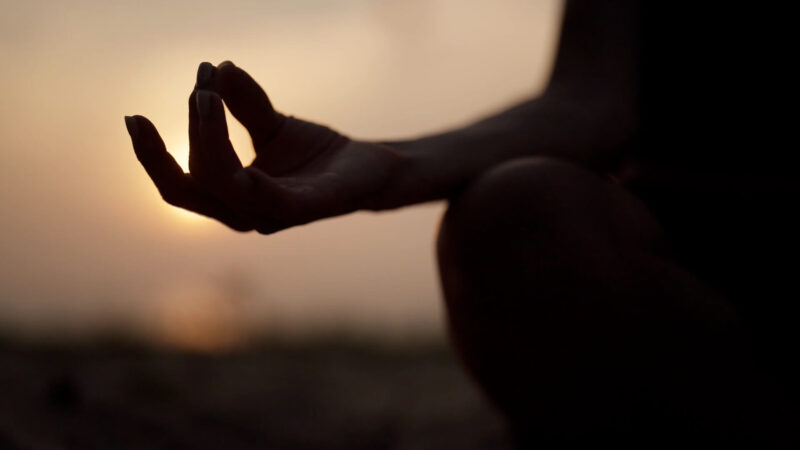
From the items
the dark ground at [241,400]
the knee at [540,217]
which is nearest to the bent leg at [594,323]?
the knee at [540,217]

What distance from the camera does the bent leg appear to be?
0.87m

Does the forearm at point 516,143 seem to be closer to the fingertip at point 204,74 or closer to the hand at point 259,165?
the hand at point 259,165

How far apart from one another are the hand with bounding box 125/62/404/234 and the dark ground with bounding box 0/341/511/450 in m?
0.97

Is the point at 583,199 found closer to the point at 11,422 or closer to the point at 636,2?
the point at 636,2

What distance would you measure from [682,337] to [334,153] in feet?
1.43

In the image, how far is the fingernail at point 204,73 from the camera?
2.59 feet

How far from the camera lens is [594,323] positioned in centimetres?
87

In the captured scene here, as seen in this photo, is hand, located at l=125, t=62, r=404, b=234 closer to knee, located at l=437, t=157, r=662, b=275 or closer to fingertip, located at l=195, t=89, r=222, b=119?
fingertip, located at l=195, t=89, r=222, b=119

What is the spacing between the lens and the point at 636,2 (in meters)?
1.22

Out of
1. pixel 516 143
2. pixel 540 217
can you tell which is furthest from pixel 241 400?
pixel 540 217

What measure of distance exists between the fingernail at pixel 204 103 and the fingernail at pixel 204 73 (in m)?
0.05

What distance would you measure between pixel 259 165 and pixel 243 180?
0.19 meters

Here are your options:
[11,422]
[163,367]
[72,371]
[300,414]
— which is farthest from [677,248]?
[163,367]

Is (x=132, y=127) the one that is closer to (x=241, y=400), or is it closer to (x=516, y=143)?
(x=516, y=143)
